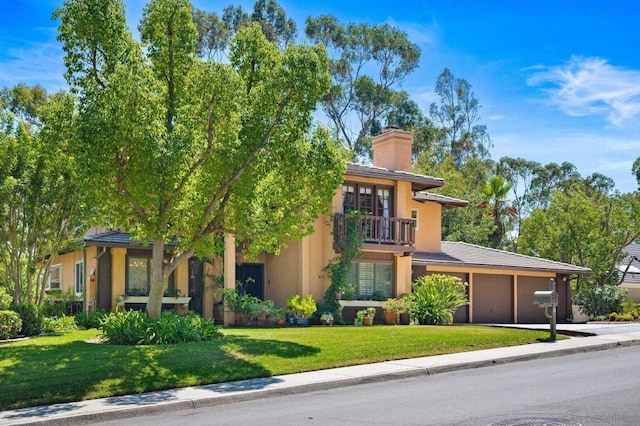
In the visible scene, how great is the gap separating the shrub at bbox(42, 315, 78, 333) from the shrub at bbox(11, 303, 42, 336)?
2.03 feet

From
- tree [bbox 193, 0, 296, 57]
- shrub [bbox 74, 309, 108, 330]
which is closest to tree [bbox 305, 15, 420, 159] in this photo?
tree [bbox 193, 0, 296, 57]

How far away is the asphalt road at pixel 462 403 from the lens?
33.0 feet

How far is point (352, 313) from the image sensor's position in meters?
27.5

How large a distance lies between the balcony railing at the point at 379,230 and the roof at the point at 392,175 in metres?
1.57

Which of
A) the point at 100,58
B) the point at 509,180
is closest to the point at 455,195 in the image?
the point at 509,180

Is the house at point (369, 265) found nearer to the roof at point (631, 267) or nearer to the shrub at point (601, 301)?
the shrub at point (601, 301)

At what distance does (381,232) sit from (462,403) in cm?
1671

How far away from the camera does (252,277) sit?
28500 millimetres

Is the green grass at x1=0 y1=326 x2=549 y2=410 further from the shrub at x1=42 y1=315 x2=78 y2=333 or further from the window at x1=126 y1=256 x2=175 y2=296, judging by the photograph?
the window at x1=126 y1=256 x2=175 y2=296

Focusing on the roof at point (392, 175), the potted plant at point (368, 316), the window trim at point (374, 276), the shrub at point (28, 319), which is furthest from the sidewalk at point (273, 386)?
the roof at point (392, 175)

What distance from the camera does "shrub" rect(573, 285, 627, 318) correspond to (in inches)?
1419

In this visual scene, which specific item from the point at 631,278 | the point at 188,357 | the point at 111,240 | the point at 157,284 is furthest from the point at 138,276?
the point at 631,278

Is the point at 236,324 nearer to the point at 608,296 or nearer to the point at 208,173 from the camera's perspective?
the point at 208,173

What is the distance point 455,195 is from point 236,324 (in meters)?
26.3
